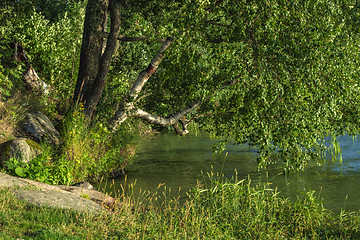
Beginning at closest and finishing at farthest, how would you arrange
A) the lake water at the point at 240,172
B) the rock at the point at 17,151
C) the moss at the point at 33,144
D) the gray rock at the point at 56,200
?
the gray rock at the point at 56,200, the rock at the point at 17,151, the moss at the point at 33,144, the lake water at the point at 240,172

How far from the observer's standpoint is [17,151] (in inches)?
408

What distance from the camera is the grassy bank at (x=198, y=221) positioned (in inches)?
234

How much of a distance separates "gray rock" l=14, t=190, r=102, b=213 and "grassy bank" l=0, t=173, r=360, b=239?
268 millimetres

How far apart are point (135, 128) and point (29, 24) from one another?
5.84 metres

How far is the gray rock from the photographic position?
719 cm

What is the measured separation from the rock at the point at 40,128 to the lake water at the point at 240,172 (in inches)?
92.6

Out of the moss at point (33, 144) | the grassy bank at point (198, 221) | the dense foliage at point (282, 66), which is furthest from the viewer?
the moss at point (33, 144)

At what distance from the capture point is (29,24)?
17.0 meters

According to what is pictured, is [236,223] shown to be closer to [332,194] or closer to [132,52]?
[332,194]

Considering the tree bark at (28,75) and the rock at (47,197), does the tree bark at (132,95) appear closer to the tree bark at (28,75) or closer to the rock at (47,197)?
the tree bark at (28,75)

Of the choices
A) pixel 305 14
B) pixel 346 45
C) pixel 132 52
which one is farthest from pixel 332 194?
pixel 132 52

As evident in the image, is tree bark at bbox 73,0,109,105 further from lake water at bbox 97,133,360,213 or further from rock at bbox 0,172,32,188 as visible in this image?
rock at bbox 0,172,32,188

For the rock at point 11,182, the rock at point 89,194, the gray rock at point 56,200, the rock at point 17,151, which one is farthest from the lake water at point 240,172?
the rock at point 17,151

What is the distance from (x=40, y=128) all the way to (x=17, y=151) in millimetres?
2013
